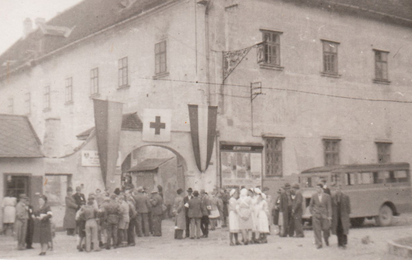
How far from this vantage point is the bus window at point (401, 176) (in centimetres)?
2172

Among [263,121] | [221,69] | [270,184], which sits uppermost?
[221,69]

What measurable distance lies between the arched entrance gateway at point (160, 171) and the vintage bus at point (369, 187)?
6277mm

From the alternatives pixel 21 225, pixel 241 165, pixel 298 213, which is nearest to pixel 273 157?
pixel 241 165

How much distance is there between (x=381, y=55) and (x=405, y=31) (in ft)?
8.24

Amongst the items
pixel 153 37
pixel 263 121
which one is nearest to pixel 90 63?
pixel 153 37

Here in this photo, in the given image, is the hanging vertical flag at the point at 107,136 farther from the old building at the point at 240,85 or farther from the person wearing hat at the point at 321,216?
the person wearing hat at the point at 321,216

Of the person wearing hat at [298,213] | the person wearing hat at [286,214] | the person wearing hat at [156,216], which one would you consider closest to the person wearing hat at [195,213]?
the person wearing hat at [156,216]

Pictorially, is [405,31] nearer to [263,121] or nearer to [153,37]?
[263,121]

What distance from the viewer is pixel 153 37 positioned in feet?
88.1

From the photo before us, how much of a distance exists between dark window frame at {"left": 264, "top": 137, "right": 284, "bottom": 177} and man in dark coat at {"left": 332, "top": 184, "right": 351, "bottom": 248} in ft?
34.4

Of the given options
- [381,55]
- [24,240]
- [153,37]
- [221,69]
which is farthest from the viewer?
[381,55]

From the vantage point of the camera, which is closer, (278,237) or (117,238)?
(117,238)

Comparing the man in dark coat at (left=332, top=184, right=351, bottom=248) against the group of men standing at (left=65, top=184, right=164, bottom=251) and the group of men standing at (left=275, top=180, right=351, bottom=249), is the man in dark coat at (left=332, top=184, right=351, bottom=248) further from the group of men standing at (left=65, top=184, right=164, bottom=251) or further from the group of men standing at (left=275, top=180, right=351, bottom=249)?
the group of men standing at (left=65, top=184, right=164, bottom=251)

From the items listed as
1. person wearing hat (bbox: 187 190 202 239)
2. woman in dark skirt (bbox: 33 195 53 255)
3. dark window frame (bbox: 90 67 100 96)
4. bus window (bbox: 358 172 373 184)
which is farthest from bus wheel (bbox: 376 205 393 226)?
dark window frame (bbox: 90 67 100 96)
